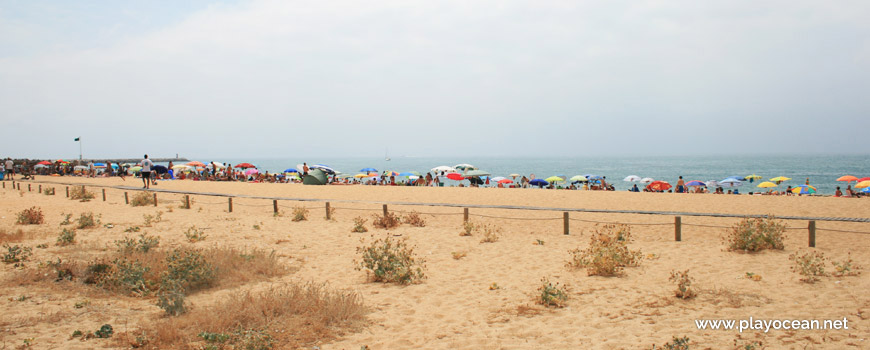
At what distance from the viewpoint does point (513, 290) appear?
7715 mm

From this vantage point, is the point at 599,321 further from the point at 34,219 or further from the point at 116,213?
the point at 116,213

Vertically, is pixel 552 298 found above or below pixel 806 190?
A: above

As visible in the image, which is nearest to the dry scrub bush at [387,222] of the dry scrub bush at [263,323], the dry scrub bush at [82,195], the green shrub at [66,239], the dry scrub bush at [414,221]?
the dry scrub bush at [414,221]

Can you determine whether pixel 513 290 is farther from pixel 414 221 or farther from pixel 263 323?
pixel 414 221

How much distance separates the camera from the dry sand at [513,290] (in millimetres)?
5539

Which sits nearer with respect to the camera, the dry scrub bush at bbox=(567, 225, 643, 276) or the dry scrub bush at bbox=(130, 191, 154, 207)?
the dry scrub bush at bbox=(567, 225, 643, 276)

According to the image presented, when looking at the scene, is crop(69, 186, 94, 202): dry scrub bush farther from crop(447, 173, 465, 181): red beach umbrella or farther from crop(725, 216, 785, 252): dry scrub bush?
crop(725, 216, 785, 252): dry scrub bush

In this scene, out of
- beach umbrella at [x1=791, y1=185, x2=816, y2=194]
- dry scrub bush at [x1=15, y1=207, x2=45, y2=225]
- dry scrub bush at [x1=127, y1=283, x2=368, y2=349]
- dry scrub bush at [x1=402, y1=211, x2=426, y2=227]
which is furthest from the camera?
beach umbrella at [x1=791, y1=185, x2=816, y2=194]

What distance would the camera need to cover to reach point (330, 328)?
19.2 feet

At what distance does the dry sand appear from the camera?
18.2 ft

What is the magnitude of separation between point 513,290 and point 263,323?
4.00 m

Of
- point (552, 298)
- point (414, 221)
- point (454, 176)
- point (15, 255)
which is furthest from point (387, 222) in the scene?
point (454, 176)

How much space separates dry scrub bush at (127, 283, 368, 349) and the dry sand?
14.0 inches

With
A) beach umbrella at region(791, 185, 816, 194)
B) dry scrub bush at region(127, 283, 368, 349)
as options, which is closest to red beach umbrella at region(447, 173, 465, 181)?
beach umbrella at region(791, 185, 816, 194)
